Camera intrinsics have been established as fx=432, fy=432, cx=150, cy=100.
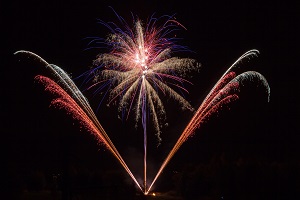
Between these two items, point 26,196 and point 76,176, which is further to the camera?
point 76,176

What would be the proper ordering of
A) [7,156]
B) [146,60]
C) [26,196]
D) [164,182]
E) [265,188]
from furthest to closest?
[164,182] → [265,188] → [26,196] → [146,60] → [7,156]

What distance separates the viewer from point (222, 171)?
3466 centimetres

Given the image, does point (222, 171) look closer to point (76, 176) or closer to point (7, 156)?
point (76, 176)

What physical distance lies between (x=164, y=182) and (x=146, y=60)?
14.7m

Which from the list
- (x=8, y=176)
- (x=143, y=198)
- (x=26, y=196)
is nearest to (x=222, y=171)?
(x=143, y=198)

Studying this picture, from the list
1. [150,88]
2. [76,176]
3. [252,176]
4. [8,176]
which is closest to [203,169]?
[252,176]

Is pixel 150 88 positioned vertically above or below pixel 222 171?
above

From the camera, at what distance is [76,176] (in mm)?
34188

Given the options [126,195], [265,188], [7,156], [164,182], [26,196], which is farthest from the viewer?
[164,182]

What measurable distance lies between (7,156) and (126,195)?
24.2 ft

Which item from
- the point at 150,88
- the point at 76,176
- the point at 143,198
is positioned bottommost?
the point at 143,198

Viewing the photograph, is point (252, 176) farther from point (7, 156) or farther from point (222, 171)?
point (7, 156)

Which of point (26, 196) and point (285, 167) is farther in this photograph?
point (285, 167)

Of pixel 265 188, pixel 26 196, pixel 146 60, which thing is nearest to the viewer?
pixel 146 60
